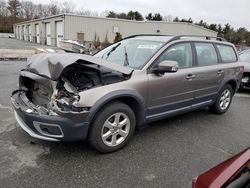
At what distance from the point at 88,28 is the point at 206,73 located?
2627 cm

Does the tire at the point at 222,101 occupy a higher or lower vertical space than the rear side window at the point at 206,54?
lower

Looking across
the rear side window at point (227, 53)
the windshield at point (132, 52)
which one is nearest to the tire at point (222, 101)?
the rear side window at point (227, 53)

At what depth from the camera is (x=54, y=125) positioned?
2975mm

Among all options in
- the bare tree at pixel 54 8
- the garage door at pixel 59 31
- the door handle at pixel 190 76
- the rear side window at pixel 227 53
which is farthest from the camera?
the bare tree at pixel 54 8

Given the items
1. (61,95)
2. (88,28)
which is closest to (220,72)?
(61,95)

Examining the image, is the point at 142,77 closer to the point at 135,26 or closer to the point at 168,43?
the point at 168,43

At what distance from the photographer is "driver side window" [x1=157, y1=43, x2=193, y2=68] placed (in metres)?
4.03

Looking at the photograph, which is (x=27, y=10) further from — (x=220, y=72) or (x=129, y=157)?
→ (x=129, y=157)

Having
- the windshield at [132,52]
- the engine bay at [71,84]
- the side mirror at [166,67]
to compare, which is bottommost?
the engine bay at [71,84]

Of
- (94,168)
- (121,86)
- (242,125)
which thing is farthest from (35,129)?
(242,125)

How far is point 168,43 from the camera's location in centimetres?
407

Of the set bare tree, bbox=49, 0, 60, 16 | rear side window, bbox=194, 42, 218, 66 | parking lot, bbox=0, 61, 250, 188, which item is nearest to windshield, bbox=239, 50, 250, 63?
rear side window, bbox=194, 42, 218, 66

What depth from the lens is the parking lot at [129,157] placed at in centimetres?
288

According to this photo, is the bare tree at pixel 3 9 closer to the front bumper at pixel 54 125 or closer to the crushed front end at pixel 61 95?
the crushed front end at pixel 61 95
